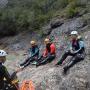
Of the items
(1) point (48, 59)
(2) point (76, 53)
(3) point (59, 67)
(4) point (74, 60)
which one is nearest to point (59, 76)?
(3) point (59, 67)

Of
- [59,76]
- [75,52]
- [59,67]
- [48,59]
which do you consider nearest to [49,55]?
[48,59]

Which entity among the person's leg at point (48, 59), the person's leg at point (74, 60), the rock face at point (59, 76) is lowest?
the person's leg at point (48, 59)

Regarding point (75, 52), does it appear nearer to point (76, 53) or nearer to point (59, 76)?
point (76, 53)

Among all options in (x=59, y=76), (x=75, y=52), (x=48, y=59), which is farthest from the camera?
(x=48, y=59)

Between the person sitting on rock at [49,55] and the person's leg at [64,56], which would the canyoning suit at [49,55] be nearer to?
the person sitting on rock at [49,55]

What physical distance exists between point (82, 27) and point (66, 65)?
5.14 m

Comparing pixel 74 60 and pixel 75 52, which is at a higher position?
pixel 75 52

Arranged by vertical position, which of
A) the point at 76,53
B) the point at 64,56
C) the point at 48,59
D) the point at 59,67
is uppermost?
the point at 76,53

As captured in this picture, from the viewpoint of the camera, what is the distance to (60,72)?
41.2ft

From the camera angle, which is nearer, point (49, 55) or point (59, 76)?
point (59, 76)

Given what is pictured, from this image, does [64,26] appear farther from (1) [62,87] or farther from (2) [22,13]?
(1) [62,87]

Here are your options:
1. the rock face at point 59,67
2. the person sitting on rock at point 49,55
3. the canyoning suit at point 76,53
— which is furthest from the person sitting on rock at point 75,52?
the person sitting on rock at point 49,55

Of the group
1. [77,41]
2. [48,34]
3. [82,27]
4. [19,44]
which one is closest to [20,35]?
[19,44]

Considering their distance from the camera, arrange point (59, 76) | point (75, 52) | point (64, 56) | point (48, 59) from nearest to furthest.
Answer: point (59, 76) → point (75, 52) → point (64, 56) → point (48, 59)
